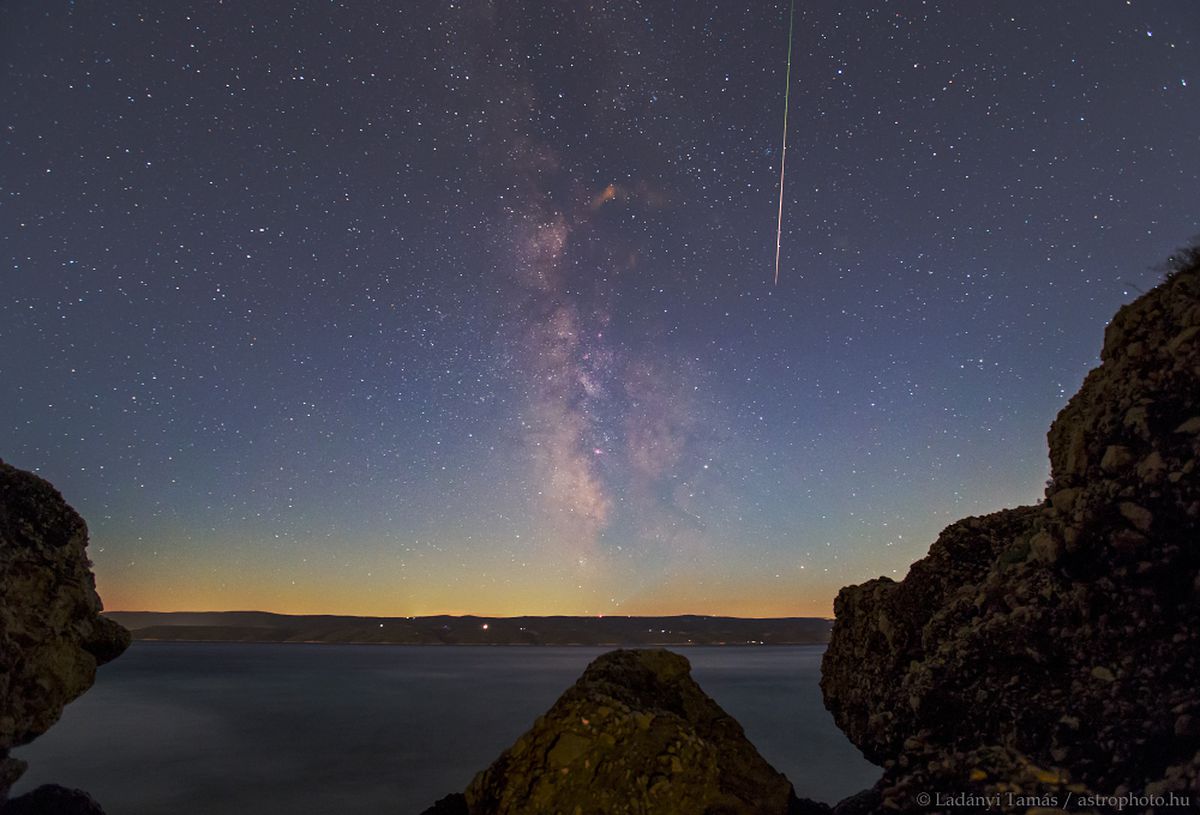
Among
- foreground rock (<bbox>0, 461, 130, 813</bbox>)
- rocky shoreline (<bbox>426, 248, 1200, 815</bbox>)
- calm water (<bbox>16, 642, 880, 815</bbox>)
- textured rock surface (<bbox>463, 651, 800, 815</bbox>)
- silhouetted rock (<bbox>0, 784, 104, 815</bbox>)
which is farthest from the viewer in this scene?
calm water (<bbox>16, 642, 880, 815</bbox>)

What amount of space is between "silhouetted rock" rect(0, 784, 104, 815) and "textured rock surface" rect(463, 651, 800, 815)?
8850mm

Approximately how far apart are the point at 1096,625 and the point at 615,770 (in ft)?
15.1

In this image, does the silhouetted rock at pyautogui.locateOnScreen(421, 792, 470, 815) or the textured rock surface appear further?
the silhouetted rock at pyautogui.locateOnScreen(421, 792, 470, 815)

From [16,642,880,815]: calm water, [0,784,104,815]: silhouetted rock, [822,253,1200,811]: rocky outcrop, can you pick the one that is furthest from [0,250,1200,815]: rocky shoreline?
[16,642,880,815]: calm water

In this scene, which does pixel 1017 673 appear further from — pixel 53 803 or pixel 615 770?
pixel 53 803

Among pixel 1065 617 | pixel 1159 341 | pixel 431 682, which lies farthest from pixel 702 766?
pixel 431 682

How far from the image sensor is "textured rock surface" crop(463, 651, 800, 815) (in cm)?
639

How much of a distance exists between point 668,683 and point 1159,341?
259 inches

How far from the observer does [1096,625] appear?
18.8 feet

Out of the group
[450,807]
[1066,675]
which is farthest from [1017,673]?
[450,807]

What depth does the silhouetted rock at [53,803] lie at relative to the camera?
1052cm

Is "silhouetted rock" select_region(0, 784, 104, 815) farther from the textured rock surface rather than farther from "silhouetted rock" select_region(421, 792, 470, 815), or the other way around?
the textured rock surface

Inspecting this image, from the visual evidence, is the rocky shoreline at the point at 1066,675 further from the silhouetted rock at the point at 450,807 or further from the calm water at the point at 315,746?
the calm water at the point at 315,746

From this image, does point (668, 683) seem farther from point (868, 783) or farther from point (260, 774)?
point (260, 774)
